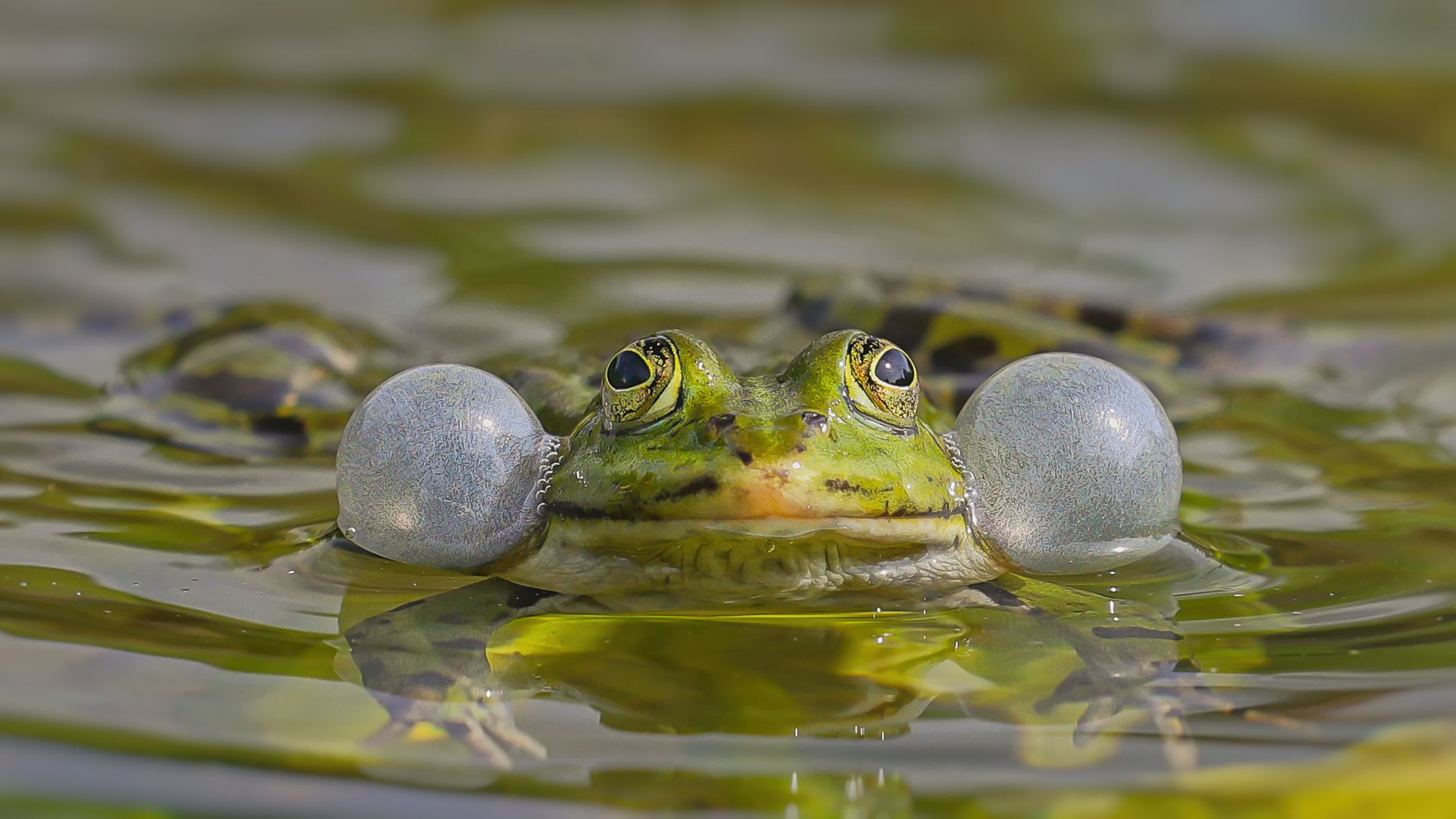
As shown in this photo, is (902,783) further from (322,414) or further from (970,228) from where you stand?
(970,228)

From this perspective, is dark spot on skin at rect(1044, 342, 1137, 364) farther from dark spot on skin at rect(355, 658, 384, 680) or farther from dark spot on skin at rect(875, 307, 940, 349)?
dark spot on skin at rect(355, 658, 384, 680)

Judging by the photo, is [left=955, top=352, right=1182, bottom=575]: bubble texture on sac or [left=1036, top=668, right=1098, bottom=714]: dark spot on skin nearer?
[left=1036, top=668, right=1098, bottom=714]: dark spot on skin

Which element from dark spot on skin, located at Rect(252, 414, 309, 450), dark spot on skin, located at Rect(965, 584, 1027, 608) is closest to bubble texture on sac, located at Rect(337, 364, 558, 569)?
dark spot on skin, located at Rect(965, 584, 1027, 608)

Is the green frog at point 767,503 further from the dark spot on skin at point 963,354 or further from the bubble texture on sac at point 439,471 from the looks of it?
the dark spot on skin at point 963,354

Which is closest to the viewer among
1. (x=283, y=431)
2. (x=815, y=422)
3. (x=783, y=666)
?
(x=783, y=666)

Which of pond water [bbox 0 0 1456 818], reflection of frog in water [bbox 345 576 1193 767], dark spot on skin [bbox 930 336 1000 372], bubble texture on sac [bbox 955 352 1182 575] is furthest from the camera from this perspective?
dark spot on skin [bbox 930 336 1000 372]

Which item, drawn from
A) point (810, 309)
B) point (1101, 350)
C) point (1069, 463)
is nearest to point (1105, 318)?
point (1101, 350)

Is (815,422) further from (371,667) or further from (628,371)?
(371,667)

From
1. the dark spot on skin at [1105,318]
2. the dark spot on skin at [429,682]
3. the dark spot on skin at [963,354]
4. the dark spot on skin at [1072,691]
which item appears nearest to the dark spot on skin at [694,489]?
the dark spot on skin at [429,682]
